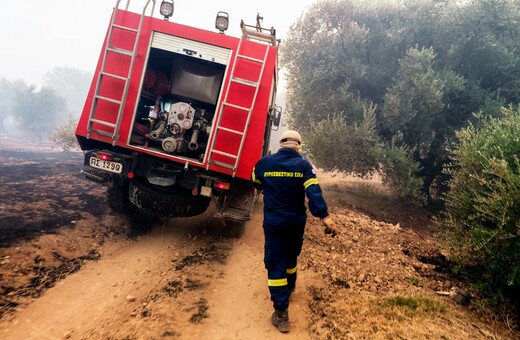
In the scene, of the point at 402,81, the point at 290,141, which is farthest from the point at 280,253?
the point at 402,81

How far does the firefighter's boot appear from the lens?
2.92 meters

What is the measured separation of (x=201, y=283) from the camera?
12.6 feet

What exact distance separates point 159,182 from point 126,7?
9.35 feet

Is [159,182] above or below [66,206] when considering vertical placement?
above

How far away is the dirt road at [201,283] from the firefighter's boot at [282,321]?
0.07m

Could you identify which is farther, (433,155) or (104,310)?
(433,155)

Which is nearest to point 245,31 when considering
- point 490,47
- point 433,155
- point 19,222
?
point 19,222

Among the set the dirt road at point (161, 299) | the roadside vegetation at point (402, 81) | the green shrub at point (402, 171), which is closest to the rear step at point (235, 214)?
the dirt road at point (161, 299)

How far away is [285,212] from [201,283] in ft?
5.35

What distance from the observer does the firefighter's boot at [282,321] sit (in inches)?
115

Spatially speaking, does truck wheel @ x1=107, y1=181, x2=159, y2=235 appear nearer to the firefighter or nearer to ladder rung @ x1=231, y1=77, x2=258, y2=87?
ladder rung @ x1=231, y1=77, x2=258, y2=87

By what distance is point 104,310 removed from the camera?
3152mm

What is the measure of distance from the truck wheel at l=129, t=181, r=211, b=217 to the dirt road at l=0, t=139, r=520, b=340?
0.66 m

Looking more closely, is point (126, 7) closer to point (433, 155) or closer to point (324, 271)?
point (324, 271)
